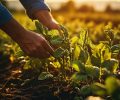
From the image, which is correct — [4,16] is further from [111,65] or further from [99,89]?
[99,89]

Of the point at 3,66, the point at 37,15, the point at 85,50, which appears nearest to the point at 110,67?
the point at 85,50

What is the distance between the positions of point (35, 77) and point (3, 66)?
0.61 metres

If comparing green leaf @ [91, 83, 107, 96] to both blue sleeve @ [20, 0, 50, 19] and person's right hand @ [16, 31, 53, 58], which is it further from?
blue sleeve @ [20, 0, 50, 19]

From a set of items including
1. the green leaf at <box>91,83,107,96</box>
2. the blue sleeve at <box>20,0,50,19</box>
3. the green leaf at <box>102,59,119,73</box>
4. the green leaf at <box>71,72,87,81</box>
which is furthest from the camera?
the blue sleeve at <box>20,0,50,19</box>

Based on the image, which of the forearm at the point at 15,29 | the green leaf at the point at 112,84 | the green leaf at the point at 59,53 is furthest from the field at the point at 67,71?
the green leaf at the point at 112,84

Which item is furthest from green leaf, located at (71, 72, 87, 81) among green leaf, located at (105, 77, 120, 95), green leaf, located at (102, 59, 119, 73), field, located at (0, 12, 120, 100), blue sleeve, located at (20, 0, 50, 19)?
blue sleeve, located at (20, 0, 50, 19)

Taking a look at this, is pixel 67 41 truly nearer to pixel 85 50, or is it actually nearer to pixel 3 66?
pixel 85 50

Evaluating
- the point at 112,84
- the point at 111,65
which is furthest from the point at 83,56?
the point at 112,84

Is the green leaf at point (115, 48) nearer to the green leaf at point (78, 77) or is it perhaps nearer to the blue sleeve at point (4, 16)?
the green leaf at point (78, 77)

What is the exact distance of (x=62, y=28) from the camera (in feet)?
7.16

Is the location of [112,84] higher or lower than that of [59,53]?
lower

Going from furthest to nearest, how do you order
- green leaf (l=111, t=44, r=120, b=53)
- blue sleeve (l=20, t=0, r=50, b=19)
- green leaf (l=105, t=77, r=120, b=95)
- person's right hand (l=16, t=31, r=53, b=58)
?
blue sleeve (l=20, t=0, r=50, b=19) < green leaf (l=111, t=44, r=120, b=53) < person's right hand (l=16, t=31, r=53, b=58) < green leaf (l=105, t=77, r=120, b=95)

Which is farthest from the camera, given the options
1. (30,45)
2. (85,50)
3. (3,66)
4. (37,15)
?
(3,66)

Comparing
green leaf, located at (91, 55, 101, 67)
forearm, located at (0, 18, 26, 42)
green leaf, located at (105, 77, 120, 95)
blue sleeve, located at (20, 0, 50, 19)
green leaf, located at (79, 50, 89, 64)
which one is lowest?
green leaf, located at (105, 77, 120, 95)
